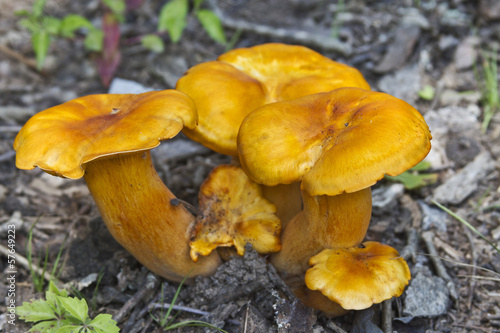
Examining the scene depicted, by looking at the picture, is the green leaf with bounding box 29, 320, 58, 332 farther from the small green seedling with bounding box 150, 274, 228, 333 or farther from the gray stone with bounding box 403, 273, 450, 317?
the gray stone with bounding box 403, 273, 450, 317

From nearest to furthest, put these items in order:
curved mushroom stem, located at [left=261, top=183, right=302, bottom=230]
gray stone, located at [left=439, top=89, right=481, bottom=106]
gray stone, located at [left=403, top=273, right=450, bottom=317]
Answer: gray stone, located at [left=403, top=273, right=450, bottom=317] < curved mushroom stem, located at [left=261, top=183, right=302, bottom=230] < gray stone, located at [left=439, top=89, right=481, bottom=106]

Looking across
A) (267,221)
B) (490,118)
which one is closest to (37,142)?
(267,221)

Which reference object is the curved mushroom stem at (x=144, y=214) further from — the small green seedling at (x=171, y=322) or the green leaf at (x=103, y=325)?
the green leaf at (x=103, y=325)

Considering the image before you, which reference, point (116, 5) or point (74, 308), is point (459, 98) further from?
point (74, 308)

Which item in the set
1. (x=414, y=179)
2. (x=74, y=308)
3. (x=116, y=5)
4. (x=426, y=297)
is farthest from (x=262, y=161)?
(x=116, y=5)

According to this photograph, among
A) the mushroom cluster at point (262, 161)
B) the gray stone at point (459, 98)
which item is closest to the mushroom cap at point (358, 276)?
the mushroom cluster at point (262, 161)

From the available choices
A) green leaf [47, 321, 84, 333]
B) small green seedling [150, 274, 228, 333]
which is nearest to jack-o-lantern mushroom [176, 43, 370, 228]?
small green seedling [150, 274, 228, 333]

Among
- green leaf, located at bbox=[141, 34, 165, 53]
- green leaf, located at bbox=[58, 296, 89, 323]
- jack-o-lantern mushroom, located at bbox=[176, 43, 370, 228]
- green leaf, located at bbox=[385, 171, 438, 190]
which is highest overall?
jack-o-lantern mushroom, located at bbox=[176, 43, 370, 228]

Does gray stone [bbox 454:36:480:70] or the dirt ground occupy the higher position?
gray stone [bbox 454:36:480:70]
